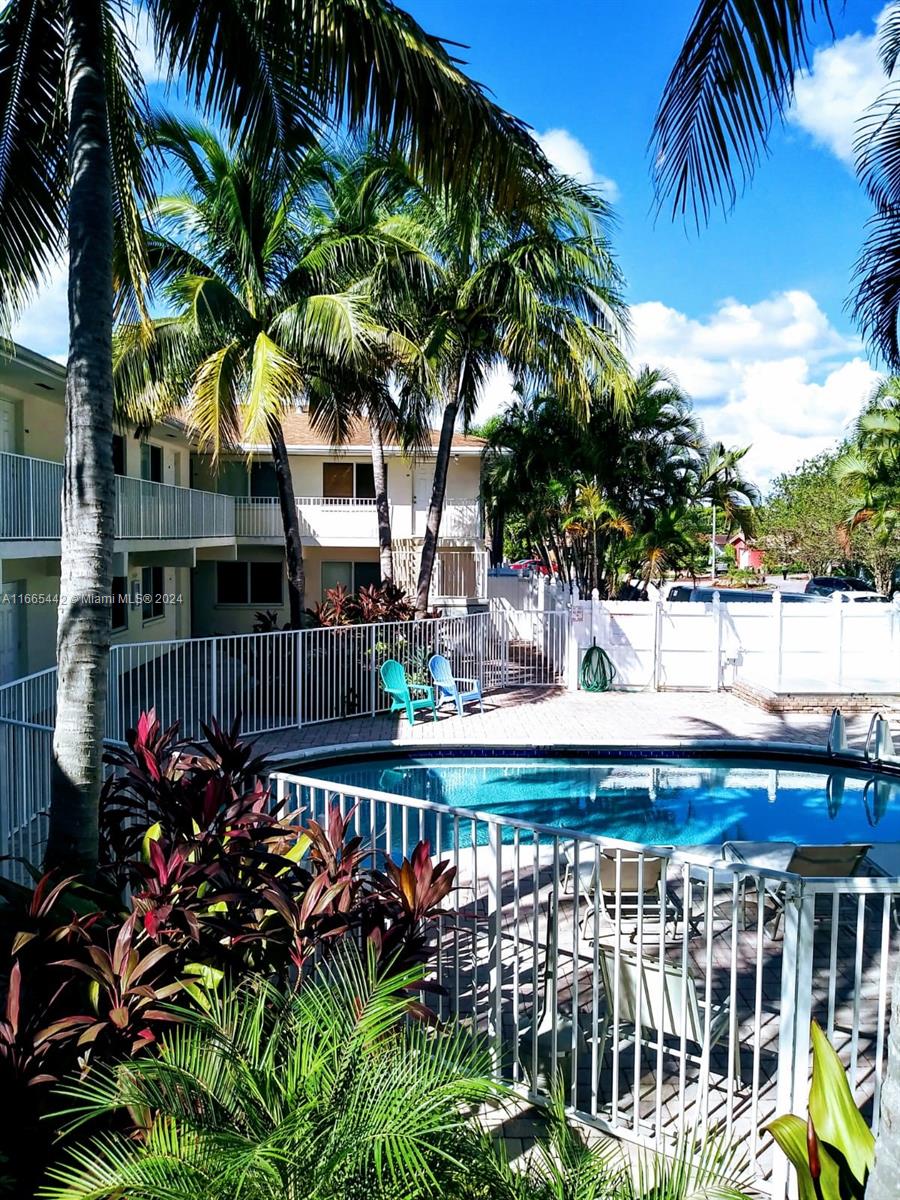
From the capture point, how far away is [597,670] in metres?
17.6

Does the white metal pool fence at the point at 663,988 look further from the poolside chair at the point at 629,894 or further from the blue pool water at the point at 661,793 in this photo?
the blue pool water at the point at 661,793

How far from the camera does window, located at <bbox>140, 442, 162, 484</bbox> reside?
2059 cm

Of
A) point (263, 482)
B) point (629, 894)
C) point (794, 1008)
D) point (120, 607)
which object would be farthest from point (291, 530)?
point (794, 1008)

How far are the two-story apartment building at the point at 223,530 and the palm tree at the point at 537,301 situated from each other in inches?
236

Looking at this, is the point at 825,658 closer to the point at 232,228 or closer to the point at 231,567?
the point at 232,228

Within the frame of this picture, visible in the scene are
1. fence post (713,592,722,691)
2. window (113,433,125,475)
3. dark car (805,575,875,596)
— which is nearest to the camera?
fence post (713,592,722,691)

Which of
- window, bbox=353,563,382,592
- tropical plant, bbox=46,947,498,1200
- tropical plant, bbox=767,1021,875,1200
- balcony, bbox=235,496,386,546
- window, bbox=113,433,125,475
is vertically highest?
window, bbox=113,433,125,475

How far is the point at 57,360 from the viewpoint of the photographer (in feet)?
44.8

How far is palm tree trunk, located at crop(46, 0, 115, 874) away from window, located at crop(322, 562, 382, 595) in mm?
20339

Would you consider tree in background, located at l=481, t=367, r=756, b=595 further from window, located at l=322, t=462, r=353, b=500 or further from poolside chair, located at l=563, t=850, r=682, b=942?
poolside chair, located at l=563, t=850, r=682, b=942

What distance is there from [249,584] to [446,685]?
12.1 m

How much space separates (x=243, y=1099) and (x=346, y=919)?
133 centimetres

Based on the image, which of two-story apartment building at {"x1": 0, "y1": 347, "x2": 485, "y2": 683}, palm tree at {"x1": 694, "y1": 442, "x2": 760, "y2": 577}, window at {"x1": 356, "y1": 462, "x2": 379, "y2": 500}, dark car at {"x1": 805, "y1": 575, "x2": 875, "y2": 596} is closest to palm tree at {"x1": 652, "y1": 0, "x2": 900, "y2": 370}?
two-story apartment building at {"x1": 0, "y1": 347, "x2": 485, "y2": 683}

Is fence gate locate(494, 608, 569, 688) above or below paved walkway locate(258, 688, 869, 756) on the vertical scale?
above
